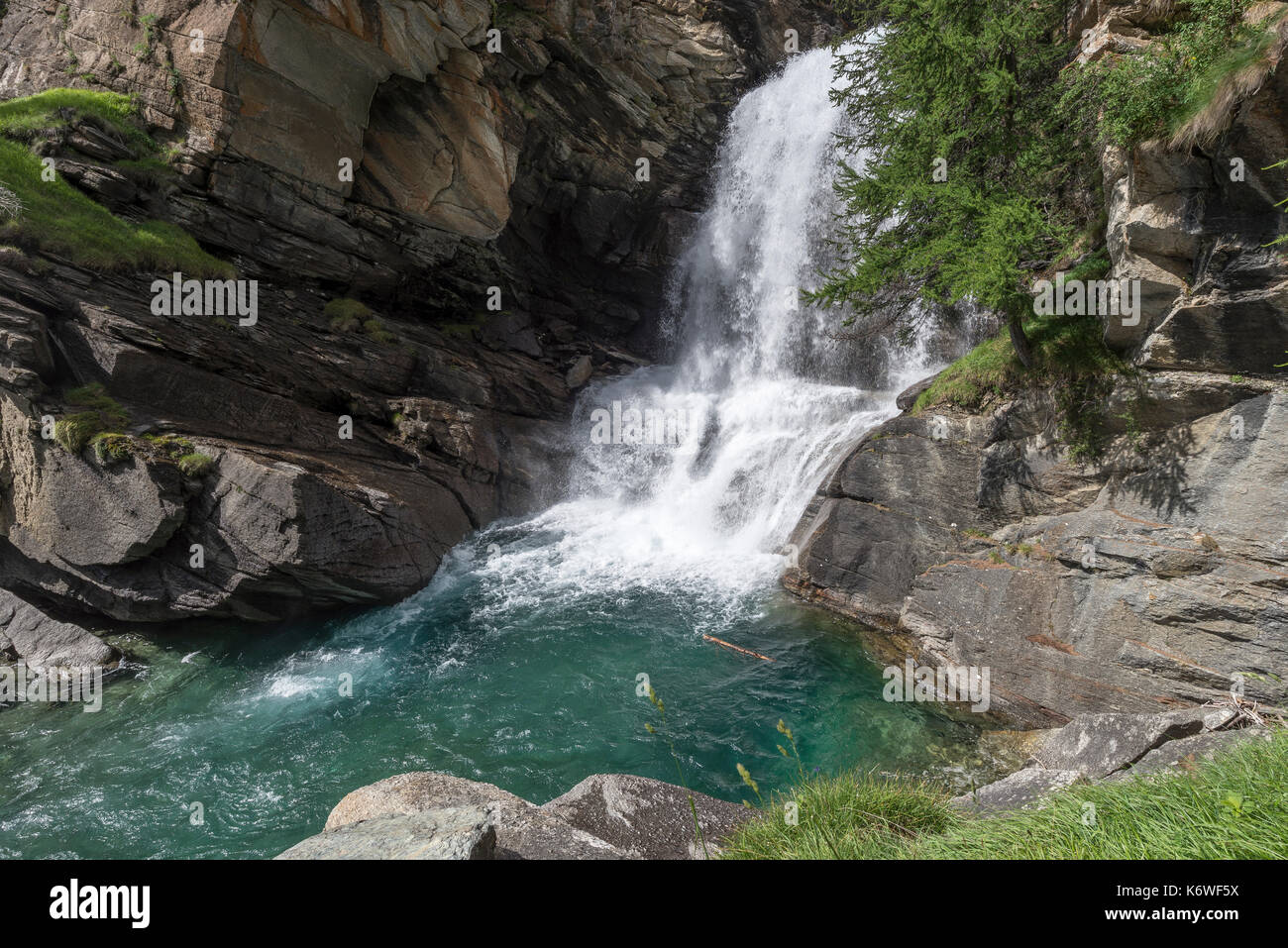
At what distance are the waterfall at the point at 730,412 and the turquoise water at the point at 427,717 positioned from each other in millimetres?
1539

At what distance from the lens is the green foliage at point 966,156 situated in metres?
9.48

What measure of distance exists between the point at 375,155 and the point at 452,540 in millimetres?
11963

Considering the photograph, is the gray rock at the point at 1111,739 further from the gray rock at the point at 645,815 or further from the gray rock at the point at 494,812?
the gray rock at the point at 494,812

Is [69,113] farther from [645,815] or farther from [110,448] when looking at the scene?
[645,815]

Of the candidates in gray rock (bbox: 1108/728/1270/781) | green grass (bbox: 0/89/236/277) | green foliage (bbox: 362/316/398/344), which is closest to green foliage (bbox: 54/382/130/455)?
green grass (bbox: 0/89/236/277)

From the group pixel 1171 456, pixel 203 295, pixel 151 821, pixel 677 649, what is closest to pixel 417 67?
pixel 203 295

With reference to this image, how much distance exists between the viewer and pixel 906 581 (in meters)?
11.7

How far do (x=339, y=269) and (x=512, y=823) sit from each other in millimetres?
17946

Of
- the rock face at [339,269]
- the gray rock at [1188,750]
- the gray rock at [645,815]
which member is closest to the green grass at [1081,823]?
the gray rock at [1188,750]

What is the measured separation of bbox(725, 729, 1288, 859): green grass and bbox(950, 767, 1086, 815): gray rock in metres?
0.55

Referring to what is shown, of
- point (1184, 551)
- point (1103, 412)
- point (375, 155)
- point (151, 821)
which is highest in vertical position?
point (375, 155)

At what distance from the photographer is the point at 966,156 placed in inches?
404
